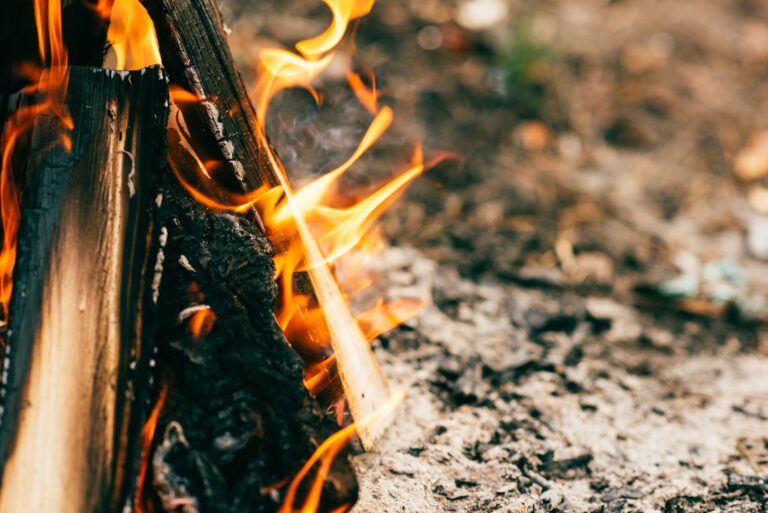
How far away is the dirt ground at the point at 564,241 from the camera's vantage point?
5.89 feet

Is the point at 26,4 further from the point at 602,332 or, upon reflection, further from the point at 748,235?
the point at 748,235

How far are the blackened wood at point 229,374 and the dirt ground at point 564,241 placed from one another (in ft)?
1.28

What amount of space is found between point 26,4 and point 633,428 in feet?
7.96

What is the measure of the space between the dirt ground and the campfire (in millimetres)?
505

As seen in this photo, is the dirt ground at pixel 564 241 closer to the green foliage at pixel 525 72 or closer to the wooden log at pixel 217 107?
the green foliage at pixel 525 72

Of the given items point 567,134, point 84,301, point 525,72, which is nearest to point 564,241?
point 567,134

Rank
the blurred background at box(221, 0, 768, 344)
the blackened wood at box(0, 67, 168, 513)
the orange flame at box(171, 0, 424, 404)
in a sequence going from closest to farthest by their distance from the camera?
the blackened wood at box(0, 67, 168, 513)
the orange flame at box(171, 0, 424, 404)
the blurred background at box(221, 0, 768, 344)

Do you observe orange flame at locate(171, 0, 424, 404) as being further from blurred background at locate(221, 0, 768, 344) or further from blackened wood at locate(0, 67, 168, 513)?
blurred background at locate(221, 0, 768, 344)

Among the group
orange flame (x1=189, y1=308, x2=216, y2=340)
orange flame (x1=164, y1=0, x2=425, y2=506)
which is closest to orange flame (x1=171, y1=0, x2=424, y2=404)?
orange flame (x1=164, y1=0, x2=425, y2=506)

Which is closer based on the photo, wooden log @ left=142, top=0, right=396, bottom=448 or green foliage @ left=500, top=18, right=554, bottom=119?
wooden log @ left=142, top=0, right=396, bottom=448

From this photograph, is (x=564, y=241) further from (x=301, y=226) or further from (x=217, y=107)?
(x=217, y=107)

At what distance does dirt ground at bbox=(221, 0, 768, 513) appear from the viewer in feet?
5.89

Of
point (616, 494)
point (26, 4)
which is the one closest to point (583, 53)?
point (616, 494)

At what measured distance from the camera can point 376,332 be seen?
2176 millimetres
